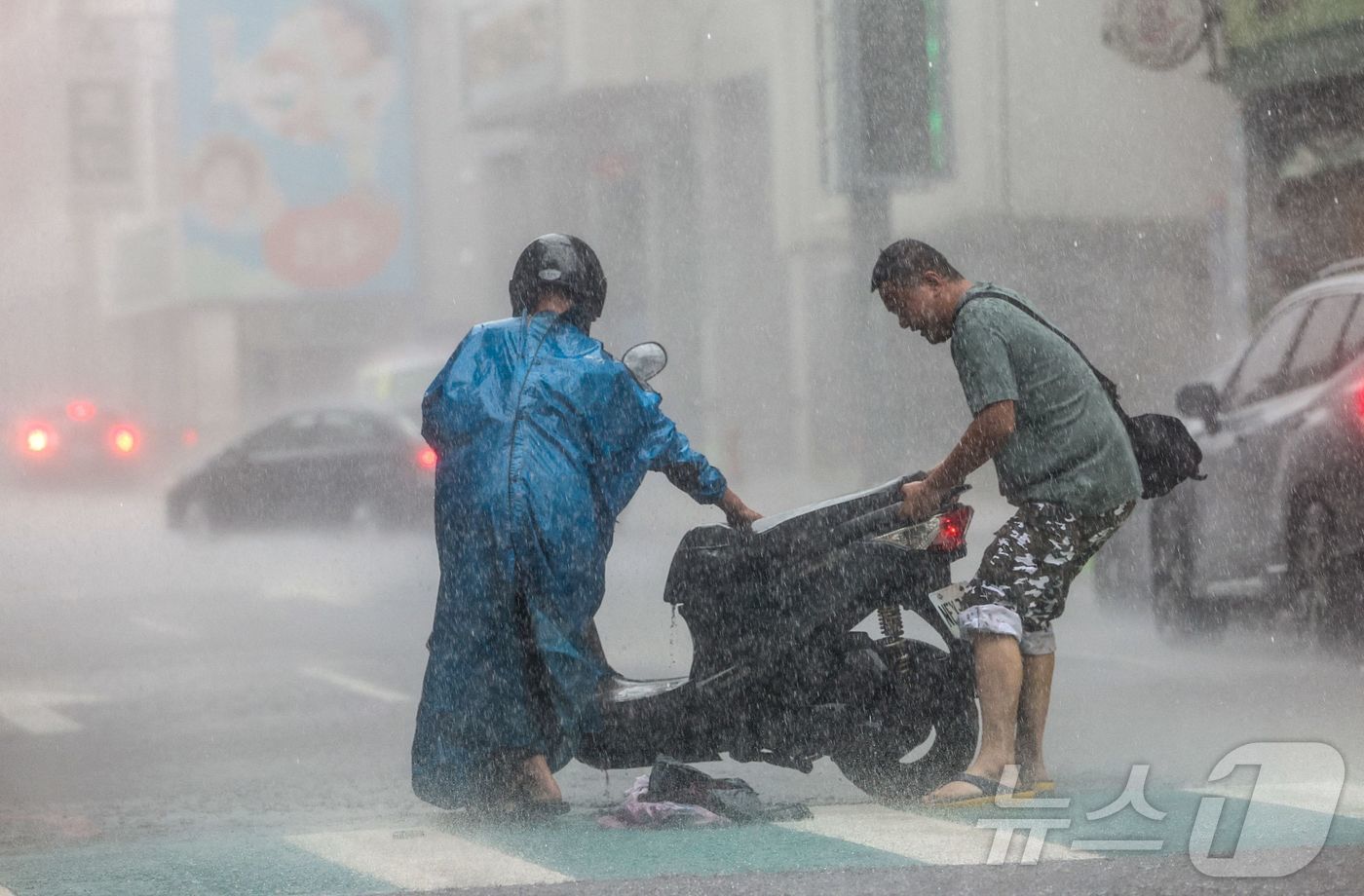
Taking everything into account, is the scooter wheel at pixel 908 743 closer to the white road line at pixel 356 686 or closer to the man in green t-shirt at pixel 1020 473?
the man in green t-shirt at pixel 1020 473

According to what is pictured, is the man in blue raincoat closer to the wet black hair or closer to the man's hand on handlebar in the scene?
the man's hand on handlebar

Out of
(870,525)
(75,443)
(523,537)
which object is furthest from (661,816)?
(75,443)

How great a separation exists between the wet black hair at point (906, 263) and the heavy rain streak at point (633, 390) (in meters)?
0.02

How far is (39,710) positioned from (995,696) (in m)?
3.25

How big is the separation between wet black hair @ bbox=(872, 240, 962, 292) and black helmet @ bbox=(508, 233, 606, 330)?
2.57ft

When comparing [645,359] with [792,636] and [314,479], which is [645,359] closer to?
[792,636]

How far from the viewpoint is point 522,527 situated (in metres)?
5.14

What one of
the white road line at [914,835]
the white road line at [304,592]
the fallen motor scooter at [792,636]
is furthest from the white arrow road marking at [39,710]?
the white road line at [914,835]

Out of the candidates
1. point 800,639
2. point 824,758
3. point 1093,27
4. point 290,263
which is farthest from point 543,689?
point 1093,27

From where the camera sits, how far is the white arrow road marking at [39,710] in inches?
253

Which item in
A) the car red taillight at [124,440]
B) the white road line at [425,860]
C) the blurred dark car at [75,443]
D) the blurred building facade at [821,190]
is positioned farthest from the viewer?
the blurred building facade at [821,190]

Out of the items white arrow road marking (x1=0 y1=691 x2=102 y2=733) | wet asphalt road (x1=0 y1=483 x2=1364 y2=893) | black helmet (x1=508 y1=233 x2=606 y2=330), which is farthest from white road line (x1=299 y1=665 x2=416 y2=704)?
black helmet (x1=508 y1=233 x2=606 y2=330)

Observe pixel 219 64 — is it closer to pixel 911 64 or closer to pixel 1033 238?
pixel 911 64

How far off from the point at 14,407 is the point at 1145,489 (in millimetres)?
3654
